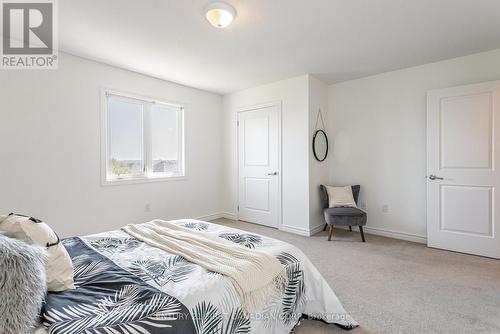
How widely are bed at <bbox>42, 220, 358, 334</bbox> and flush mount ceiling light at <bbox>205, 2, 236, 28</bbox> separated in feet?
6.06

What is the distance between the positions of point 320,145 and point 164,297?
3.48 meters

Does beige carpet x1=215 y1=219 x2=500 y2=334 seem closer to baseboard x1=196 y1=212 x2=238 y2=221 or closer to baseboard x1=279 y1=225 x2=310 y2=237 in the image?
baseboard x1=279 y1=225 x2=310 y2=237

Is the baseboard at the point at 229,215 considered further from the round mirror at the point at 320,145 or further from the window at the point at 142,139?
the round mirror at the point at 320,145

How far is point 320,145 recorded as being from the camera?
4066mm

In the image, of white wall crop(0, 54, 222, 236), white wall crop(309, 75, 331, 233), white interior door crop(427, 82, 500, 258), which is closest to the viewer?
white wall crop(0, 54, 222, 236)

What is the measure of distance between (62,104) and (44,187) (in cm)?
100

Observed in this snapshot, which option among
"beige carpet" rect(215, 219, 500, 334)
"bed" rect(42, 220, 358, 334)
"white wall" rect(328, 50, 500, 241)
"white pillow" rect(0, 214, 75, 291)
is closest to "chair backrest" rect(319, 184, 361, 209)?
"white wall" rect(328, 50, 500, 241)

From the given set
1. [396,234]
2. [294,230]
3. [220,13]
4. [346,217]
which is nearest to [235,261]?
[220,13]

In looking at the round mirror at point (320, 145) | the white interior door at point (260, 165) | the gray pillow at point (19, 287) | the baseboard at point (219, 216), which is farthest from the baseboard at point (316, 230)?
the gray pillow at point (19, 287)

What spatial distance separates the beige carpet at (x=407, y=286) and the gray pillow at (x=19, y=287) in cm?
149

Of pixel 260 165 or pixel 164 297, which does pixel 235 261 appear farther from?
pixel 260 165

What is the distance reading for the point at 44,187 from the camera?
2.84m

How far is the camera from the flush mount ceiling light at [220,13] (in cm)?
206

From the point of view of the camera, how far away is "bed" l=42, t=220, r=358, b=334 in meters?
0.96
